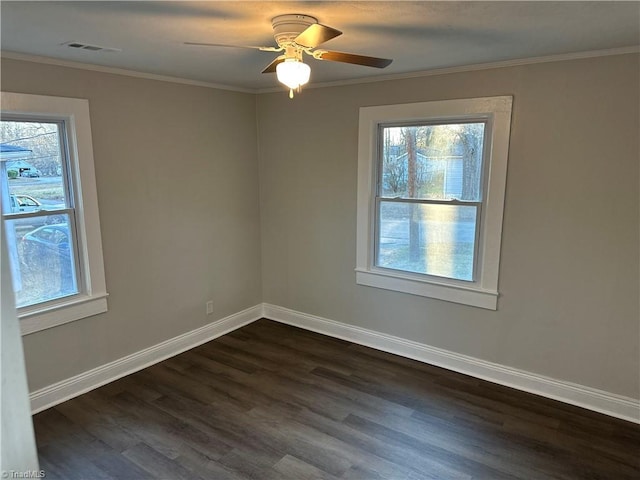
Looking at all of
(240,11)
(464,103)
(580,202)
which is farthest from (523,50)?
(240,11)

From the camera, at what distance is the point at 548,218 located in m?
3.04

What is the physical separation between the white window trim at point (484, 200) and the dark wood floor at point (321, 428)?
71 centimetres

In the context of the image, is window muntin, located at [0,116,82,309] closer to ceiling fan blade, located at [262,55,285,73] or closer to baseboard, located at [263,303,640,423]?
ceiling fan blade, located at [262,55,285,73]

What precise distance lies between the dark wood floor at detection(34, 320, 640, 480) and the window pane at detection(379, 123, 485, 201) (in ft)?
5.01

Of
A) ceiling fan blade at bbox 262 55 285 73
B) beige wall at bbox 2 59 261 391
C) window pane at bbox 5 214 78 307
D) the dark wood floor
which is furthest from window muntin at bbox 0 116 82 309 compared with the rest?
ceiling fan blade at bbox 262 55 285 73

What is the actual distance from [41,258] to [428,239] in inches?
118

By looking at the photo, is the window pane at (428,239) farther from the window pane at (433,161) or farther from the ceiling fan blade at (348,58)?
the ceiling fan blade at (348,58)

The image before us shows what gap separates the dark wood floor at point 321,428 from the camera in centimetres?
250

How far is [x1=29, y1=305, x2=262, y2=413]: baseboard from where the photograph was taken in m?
3.11

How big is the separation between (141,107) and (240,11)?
1869 mm

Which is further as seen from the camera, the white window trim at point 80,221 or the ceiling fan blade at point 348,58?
the white window trim at point 80,221

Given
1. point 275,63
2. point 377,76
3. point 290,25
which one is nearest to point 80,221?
point 275,63

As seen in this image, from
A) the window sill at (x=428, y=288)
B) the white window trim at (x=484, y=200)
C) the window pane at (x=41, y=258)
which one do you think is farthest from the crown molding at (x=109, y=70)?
the window sill at (x=428, y=288)

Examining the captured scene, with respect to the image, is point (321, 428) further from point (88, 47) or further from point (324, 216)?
point (88, 47)
